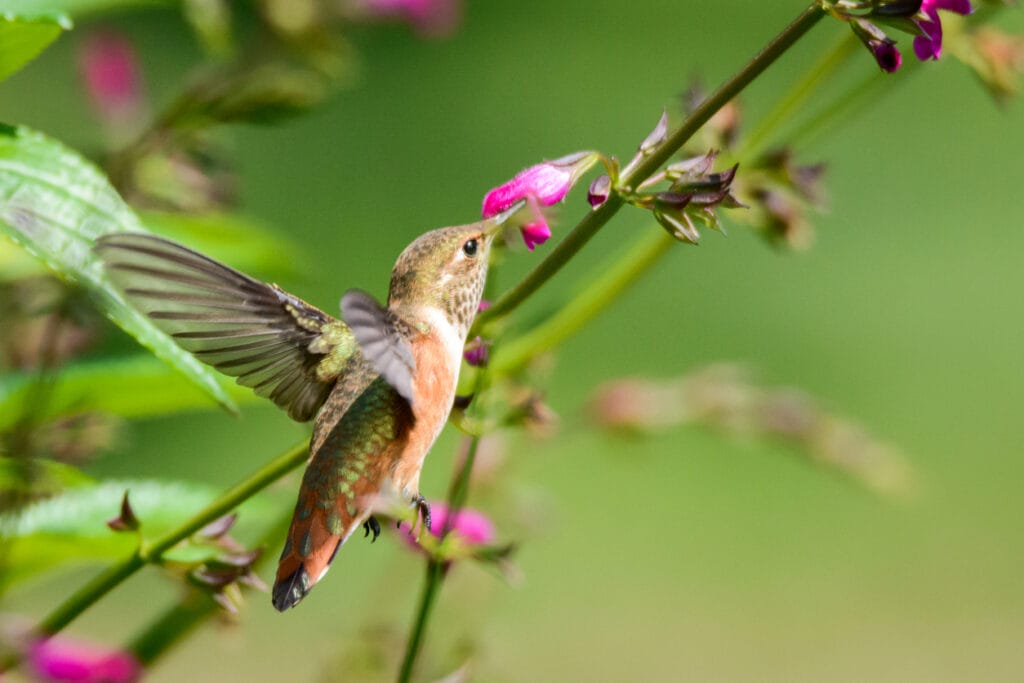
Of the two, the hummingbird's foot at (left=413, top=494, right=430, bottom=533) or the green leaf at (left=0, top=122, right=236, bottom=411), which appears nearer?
the green leaf at (left=0, top=122, right=236, bottom=411)

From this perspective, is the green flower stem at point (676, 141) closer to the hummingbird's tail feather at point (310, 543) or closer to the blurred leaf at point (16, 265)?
the hummingbird's tail feather at point (310, 543)

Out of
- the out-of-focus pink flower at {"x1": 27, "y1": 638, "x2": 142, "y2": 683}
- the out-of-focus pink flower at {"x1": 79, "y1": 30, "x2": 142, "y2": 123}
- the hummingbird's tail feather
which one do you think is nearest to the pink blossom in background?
the hummingbird's tail feather

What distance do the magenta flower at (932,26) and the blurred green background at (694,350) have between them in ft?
9.20

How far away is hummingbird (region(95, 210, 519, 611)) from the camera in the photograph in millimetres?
977

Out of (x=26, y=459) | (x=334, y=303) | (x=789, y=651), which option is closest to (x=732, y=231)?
(x=334, y=303)

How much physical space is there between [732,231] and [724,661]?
10.1 ft

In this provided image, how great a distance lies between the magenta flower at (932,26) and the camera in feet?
3.05

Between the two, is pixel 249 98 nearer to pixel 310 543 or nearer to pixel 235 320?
pixel 235 320

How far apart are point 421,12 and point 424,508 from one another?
1.71 m

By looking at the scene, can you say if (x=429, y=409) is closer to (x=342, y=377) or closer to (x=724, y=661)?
(x=342, y=377)

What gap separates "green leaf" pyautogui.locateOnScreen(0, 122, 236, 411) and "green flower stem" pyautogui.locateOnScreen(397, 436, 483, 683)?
165 millimetres

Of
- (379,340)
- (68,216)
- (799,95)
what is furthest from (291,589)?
(799,95)

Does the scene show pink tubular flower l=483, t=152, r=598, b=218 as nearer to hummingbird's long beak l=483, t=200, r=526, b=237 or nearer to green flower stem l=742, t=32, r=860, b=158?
hummingbird's long beak l=483, t=200, r=526, b=237

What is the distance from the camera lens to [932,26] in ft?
3.06
